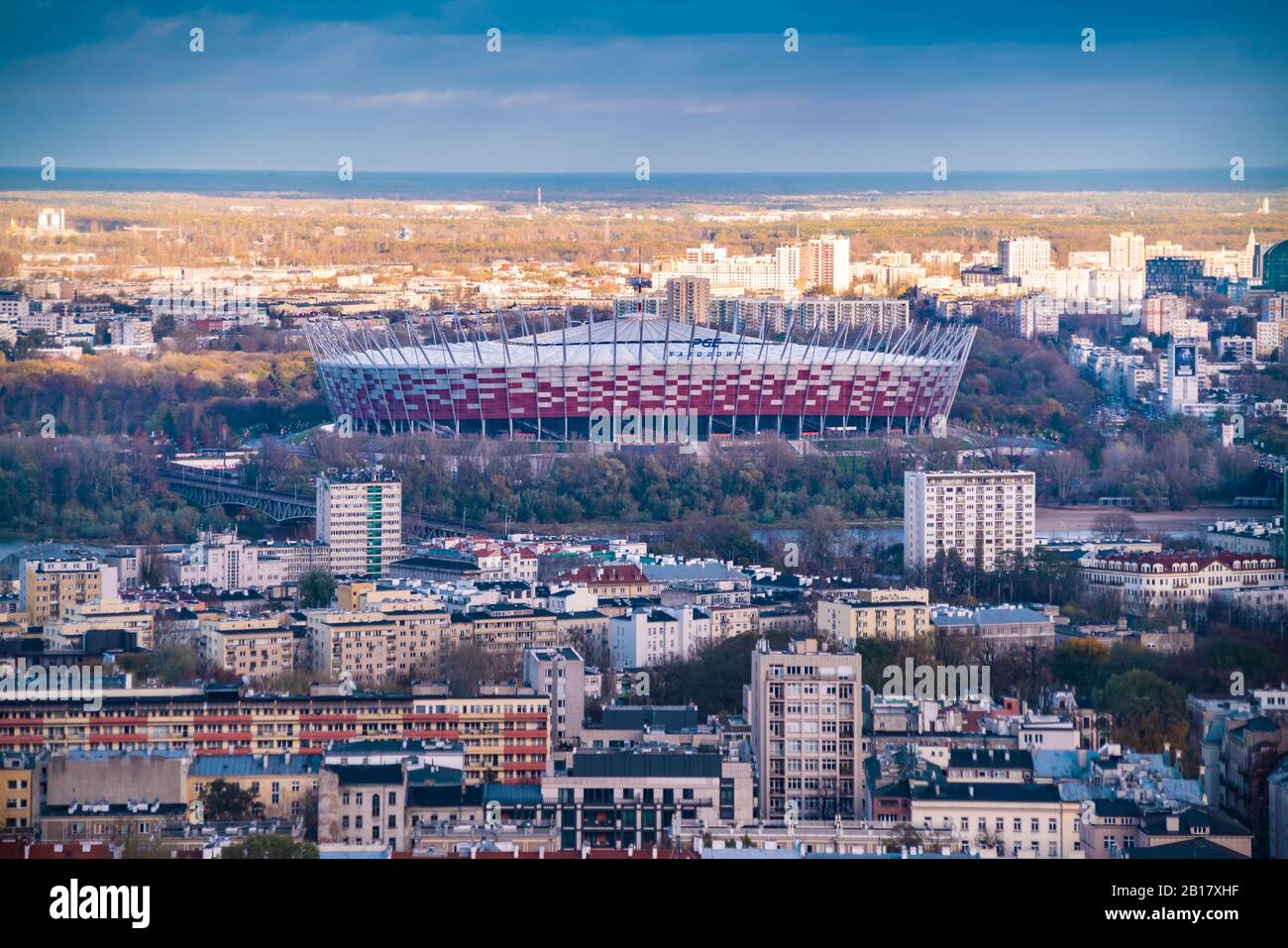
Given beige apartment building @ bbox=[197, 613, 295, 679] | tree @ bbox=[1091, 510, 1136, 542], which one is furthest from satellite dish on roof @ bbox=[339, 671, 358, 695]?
tree @ bbox=[1091, 510, 1136, 542]

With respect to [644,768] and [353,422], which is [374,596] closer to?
[644,768]

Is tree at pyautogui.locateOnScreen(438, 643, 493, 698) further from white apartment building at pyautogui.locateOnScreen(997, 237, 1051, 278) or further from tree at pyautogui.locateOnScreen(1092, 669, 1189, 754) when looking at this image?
white apartment building at pyautogui.locateOnScreen(997, 237, 1051, 278)

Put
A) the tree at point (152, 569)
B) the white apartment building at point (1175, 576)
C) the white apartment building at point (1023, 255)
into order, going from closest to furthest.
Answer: the white apartment building at point (1175, 576) < the tree at point (152, 569) < the white apartment building at point (1023, 255)

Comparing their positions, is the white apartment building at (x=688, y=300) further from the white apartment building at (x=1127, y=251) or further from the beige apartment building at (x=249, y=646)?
the beige apartment building at (x=249, y=646)

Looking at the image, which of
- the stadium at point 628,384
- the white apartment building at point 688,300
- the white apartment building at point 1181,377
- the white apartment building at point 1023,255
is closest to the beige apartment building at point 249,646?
the stadium at point 628,384

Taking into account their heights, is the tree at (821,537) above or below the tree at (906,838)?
below

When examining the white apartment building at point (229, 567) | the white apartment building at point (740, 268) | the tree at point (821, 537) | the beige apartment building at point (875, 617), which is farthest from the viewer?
the white apartment building at point (740, 268)

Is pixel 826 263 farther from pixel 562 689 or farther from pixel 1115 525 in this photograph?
pixel 562 689
